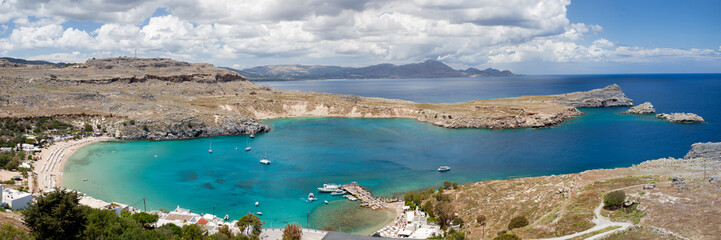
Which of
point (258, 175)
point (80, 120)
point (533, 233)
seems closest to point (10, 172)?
point (258, 175)

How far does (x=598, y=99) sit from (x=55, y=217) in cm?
16408

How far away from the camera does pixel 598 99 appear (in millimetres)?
149000

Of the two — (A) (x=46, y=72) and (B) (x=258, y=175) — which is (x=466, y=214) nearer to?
(B) (x=258, y=175)

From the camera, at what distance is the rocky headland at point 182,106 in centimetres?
9575

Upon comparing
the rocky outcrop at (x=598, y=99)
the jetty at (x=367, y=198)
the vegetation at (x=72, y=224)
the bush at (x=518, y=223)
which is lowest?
the jetty at (x=367, y=198)

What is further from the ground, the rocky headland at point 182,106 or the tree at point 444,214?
the rocky headland at point 182,106

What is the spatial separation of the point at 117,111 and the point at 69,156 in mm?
35756

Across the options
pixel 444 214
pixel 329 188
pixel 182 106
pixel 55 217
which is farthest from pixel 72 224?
pixel 182 106

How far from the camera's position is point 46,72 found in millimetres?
130875

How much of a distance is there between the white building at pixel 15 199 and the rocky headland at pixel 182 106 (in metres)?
49.6

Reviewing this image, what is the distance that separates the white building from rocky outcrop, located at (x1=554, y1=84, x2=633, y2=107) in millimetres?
155107

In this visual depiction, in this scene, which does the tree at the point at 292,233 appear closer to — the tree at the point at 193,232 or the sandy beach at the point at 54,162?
the tree at the point at 193,232

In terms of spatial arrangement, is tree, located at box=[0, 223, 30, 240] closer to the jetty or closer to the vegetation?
the vegetation

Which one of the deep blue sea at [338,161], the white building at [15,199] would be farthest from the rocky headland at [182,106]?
the white building at [15,199]
